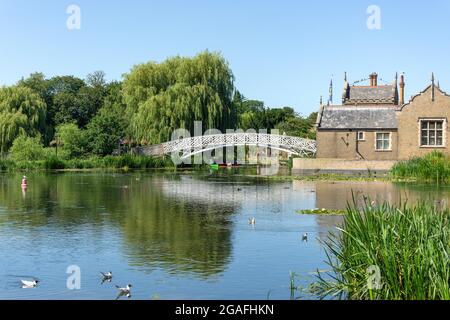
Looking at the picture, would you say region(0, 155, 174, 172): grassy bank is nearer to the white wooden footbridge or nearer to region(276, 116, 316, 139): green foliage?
the white wooden footbridge

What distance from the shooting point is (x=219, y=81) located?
5503 cm

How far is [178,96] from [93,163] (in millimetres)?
8651

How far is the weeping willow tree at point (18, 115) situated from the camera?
58.5 m

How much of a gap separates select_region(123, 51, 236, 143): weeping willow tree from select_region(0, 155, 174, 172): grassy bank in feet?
6.03

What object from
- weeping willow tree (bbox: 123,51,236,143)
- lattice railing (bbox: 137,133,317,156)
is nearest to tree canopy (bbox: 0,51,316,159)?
weeping willow tree (bbox: 123,51,236,143)

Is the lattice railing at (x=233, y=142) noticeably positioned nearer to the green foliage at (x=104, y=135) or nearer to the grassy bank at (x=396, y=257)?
the green foliage at (x=104, y=135)

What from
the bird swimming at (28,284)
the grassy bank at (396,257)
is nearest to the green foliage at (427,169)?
the grassy bank at (396,257)

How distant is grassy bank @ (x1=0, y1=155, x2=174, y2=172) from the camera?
51.2 m

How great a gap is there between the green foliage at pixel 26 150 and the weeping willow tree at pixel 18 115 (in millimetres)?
3553

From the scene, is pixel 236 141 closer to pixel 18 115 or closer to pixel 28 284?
pixel 18 115

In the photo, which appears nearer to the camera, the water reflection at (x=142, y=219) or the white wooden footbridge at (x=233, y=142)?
the water reflection at (x=142, y=219)
